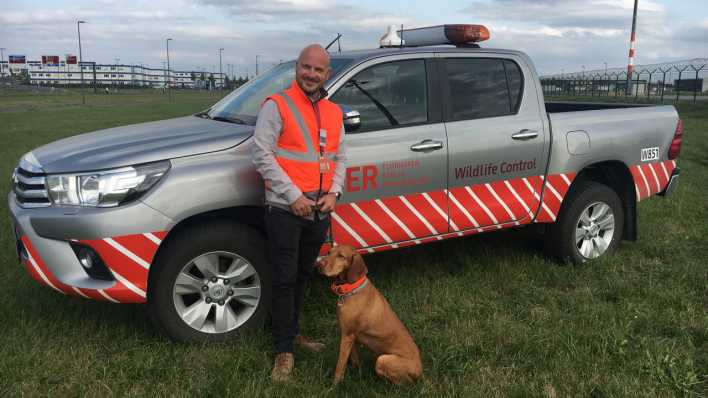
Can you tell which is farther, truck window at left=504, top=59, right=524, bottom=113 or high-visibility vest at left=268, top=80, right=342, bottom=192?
truck window at left=504, top=59, right=524, bottom=113

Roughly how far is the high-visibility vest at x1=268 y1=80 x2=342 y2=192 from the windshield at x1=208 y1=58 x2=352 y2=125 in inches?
31.3

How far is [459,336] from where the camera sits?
377cm

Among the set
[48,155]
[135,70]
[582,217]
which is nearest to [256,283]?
[48,155]

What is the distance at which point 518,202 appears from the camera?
4652 millimetres

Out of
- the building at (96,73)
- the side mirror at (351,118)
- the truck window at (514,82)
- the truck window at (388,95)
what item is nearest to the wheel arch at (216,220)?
the side mirror at (351,118)

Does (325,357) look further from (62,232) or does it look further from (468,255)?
(468,255)

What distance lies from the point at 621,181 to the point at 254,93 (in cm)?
332

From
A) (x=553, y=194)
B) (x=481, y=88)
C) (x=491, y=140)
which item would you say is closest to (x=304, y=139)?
(x=491, y=140)

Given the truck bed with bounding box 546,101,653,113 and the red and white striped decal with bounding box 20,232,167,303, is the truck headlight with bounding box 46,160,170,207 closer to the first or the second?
the red and white striped decal with bounding box 20,232,167,303

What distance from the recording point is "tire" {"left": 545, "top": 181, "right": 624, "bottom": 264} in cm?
505

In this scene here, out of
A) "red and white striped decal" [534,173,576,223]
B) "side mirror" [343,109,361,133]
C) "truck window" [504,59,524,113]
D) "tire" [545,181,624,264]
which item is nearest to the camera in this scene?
"side mirror" [343,109,361,133]

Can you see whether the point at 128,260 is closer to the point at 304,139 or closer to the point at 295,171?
the point at 295,171

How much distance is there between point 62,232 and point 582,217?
399 centimetres

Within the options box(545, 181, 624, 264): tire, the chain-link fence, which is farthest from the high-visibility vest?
the chain-link fence
